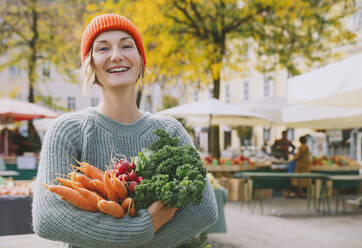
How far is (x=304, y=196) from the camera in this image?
12.1m

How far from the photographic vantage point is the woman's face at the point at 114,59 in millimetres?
1507

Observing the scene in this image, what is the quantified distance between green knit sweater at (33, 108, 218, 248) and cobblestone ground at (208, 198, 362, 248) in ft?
13.4

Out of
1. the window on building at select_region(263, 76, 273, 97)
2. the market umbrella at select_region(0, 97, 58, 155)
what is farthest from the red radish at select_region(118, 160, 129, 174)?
the window on building at select_region(263, 76, 273, 97)

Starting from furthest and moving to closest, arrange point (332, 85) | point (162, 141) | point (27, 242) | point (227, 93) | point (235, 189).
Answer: point (227, 93) < point (235, 189) < point (332, 85) < point (27, 242) < point (162, 141)

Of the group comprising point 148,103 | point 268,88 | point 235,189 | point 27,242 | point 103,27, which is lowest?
point 235,189

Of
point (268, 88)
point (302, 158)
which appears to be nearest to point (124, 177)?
point (302, 158)

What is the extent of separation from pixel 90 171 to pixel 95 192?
0.08 m

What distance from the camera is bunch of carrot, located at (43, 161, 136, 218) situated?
1.24 meters

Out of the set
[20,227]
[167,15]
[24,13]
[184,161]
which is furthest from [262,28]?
[184,161]

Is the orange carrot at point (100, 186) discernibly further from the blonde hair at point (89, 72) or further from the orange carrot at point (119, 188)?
the blonde hair at point (89, 72)

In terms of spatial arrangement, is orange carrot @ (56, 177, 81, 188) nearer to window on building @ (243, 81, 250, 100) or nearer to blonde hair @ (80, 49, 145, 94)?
blonde hair @ (80, 49, 145, 94)

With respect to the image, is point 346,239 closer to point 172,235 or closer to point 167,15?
point 172,235

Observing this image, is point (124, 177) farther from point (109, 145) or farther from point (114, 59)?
point (114, 59)

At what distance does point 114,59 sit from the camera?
149 cm
